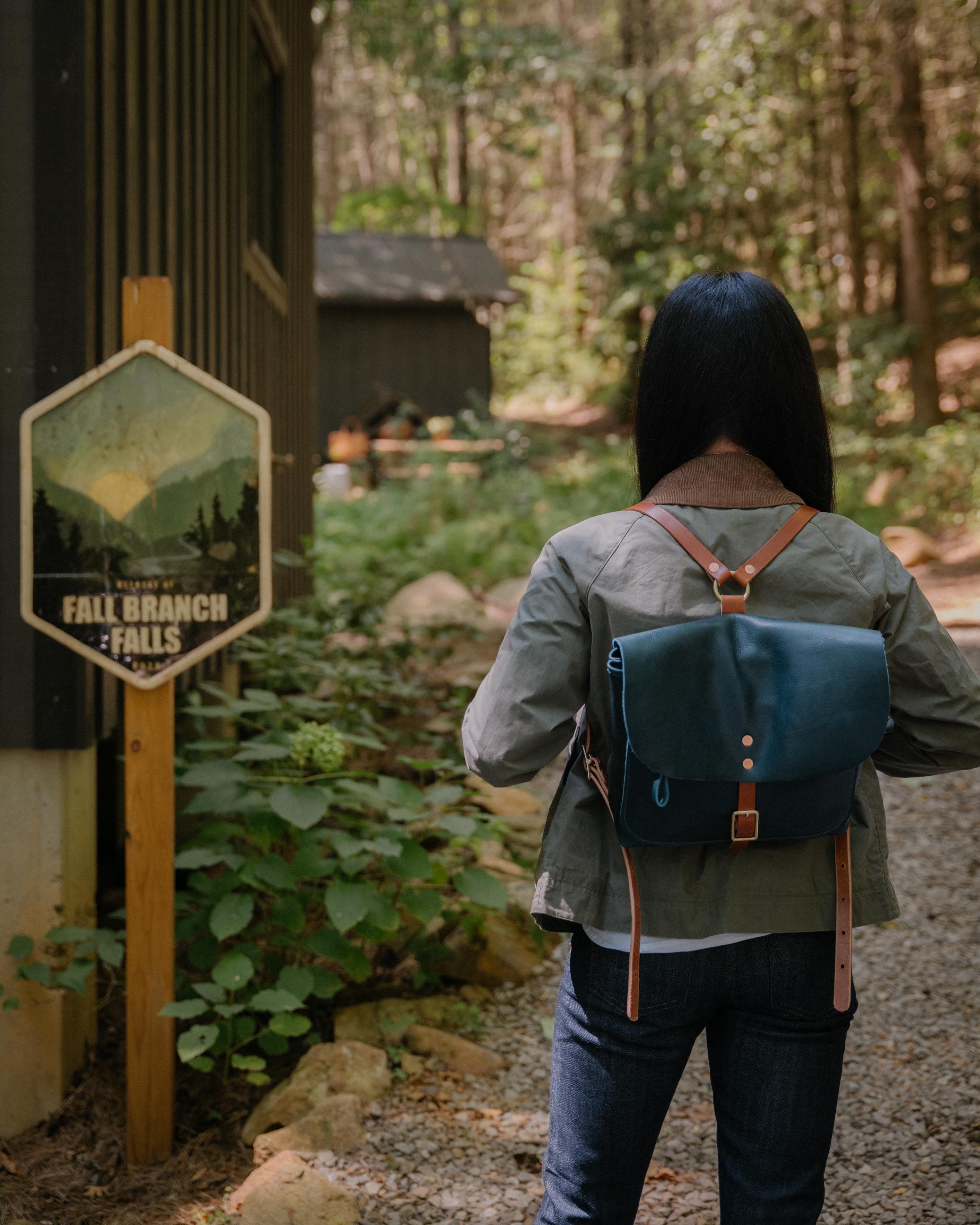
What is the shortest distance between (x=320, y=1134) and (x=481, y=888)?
66 centimetres

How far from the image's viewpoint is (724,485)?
4.87 feet

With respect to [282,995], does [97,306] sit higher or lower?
higher

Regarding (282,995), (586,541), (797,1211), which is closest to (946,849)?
(282,995)

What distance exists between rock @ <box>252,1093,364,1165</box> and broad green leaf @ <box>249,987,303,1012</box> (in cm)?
24

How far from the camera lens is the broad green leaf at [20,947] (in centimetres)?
258

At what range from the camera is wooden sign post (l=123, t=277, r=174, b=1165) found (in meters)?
A: 2.39

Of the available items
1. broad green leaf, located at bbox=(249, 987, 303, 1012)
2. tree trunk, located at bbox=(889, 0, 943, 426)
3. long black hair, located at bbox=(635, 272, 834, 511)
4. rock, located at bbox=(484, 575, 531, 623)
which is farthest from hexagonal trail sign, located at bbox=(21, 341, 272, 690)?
tree trunk, located at bbox=(889, 0, 943, 426)

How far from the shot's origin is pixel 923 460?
517 inches

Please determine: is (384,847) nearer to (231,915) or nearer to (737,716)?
(231,915)

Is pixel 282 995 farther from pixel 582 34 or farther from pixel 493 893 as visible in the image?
pixel 582 34

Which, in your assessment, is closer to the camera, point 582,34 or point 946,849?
point 946,849

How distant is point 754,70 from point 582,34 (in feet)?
44.0

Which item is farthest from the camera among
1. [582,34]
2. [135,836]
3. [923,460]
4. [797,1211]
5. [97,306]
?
[582,34]

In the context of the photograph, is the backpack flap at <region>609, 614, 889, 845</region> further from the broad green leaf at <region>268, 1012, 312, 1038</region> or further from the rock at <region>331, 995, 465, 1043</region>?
the rock at <region>331, 995, 465, 1043</region>
